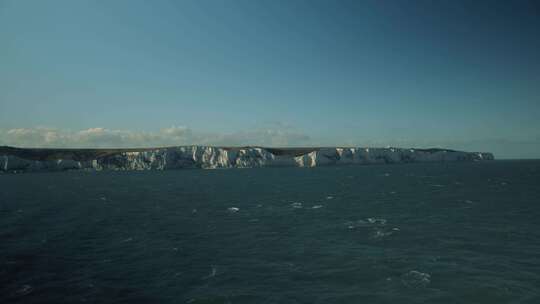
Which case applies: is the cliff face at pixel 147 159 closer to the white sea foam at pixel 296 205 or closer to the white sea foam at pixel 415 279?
the white sea foam at pixel 296 205

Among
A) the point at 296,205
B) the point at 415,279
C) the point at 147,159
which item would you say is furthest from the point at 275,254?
the point at 147,159

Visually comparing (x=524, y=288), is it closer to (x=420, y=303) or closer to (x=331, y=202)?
(x=420, y=303)

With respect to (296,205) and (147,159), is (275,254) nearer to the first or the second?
(296,205)

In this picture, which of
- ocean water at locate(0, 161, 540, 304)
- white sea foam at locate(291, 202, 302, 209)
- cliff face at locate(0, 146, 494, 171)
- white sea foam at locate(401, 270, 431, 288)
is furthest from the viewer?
cliff face at locate(0, 146, 494, 171)

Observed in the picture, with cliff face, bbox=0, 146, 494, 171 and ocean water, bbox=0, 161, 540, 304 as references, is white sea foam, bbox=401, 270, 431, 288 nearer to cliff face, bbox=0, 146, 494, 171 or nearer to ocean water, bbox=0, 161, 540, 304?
ocean water, bbox=0, 161, 540, 304

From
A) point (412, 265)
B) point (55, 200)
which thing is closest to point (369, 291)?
point (412, 265)

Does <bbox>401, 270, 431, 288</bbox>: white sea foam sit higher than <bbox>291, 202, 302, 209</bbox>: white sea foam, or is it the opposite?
<bbox>291, 202, 302, 209</bbox>: white sea foam

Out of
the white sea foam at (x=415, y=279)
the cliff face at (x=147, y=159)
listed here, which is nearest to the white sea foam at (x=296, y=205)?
the white sea foam at (x=415, y=279)

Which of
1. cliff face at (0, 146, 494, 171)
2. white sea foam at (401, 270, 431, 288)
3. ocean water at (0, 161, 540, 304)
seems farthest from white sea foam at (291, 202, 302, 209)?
cliff face at (0, 146, 494, 171)
